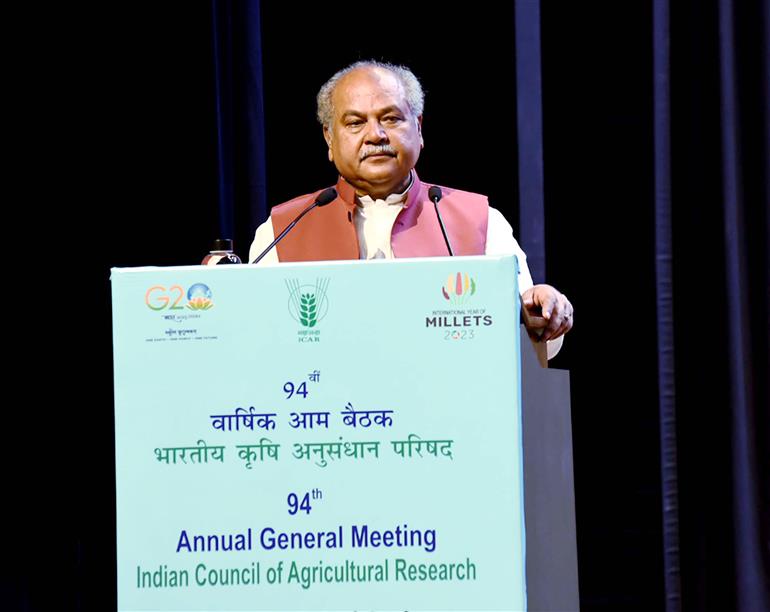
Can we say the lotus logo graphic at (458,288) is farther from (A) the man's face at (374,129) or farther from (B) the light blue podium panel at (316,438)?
(A) the man's face at (374,129)

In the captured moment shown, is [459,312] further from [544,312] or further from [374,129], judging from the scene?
[374,129]

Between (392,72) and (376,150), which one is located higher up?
(392,72)

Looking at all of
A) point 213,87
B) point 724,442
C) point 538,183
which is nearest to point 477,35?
point 538,183

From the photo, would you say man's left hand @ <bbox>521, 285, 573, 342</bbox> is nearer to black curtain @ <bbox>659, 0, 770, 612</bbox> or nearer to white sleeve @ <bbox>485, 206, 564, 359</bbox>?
white sleeve @ <bbox>485, 206, 564, 359</bbox>

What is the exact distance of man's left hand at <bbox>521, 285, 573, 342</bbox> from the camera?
1589mm

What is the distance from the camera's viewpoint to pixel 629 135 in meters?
2.75

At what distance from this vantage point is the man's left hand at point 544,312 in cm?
159

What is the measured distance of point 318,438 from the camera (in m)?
1.45

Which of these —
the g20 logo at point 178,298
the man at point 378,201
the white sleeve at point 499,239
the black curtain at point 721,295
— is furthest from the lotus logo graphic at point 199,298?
the black curtain at point 721,295

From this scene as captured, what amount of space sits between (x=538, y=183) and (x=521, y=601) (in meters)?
1.51

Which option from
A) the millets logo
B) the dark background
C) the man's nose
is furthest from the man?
the millets logo

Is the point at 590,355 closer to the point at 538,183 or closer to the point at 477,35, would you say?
the point at 538,183

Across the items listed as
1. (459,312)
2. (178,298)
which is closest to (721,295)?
(459,312)

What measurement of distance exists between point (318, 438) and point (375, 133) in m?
0.93
